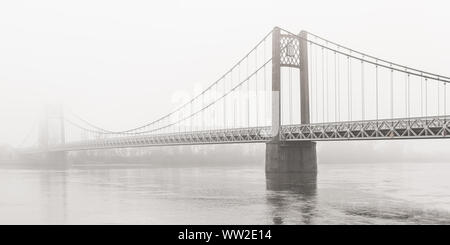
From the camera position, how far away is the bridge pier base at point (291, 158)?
185ft

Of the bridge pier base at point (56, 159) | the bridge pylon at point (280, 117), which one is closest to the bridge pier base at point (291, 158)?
the bridge pylon at point (280, 117)

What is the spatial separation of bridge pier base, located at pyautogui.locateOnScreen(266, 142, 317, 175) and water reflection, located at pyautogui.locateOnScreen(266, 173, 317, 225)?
0.78 meters

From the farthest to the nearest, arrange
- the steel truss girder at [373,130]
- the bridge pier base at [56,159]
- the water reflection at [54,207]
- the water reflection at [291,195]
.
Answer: the bridge pier base at [56,159]
the steel truss girder at [373,130]
the water reflection at [291,195]
the water reflection at [54,207]

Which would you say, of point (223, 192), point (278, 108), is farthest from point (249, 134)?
point (223, 192)

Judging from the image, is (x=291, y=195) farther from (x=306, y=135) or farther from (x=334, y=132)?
(x=306, y=135)

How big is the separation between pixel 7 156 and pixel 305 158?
4737 inches

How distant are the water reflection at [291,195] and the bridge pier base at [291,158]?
775 mm

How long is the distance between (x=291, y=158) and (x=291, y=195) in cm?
1839

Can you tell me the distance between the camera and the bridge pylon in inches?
2227

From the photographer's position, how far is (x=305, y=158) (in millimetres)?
57062

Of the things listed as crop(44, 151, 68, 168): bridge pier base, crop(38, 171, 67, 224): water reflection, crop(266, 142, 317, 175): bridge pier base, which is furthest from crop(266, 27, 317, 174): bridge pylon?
crop(44, 151, 68, 168): bridge pier base

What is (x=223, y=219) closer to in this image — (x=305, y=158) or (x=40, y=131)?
(x=305, y=158)

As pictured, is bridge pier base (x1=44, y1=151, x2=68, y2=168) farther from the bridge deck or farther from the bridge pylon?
the bridge pylon

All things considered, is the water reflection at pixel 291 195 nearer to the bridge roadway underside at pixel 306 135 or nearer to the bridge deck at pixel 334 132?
the bridge roadway underside at pixel 306 135
